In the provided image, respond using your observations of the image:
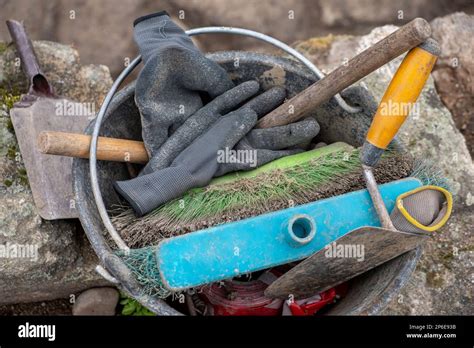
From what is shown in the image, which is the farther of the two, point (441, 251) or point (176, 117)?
point (441, 251)

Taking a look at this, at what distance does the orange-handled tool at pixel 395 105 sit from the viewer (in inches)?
53.6

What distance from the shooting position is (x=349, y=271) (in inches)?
58.9

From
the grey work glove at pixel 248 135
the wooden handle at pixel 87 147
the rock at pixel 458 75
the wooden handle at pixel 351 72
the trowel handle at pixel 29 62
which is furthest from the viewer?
the rock at pixel 458 75

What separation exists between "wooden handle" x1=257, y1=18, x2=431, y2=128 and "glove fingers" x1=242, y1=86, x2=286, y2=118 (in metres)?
0.03

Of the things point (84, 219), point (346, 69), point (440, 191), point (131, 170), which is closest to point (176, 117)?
point (131, 170)

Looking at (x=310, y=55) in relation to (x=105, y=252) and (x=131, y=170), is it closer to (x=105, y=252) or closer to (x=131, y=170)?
(x=131, y=170)

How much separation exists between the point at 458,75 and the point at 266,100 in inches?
38.4

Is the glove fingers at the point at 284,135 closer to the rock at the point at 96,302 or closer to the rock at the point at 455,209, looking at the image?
the rock at the point at 455,209

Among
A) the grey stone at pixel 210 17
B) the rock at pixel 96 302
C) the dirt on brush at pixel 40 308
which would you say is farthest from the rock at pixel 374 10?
the dirt on brush at pixel 40 308

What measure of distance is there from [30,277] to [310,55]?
1.28 m

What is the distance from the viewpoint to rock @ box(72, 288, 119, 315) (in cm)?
195

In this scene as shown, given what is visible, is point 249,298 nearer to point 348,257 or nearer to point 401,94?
point 348,257

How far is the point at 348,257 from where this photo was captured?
4.64 feet

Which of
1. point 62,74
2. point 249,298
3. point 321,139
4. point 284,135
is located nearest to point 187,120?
point 284,135
